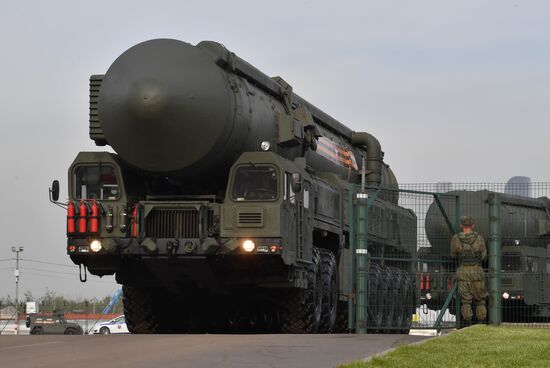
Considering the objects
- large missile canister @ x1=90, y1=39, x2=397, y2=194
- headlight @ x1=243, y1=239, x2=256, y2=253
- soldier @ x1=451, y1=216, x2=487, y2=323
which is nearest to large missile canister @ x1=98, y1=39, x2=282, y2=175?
large missile canister @ x1=90, y1=39, x2=397, y2=194

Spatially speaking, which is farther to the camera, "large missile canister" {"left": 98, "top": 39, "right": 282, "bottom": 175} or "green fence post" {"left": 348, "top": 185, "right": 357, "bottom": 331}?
"green fence post" {"left": 348, "top": 185, "right": 357, "bottom": 331}

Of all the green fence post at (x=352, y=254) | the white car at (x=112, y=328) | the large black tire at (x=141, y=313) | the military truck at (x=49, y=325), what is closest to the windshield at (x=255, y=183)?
the green fence post at (x=352, y=254)

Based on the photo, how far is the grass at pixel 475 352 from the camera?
35.1 ft

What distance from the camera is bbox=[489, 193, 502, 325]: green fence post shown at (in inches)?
743

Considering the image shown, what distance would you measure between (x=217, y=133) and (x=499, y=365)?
8.35m

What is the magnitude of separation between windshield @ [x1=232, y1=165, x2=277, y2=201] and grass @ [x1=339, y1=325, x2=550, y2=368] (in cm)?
423

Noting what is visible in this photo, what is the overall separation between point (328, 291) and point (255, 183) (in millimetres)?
3464

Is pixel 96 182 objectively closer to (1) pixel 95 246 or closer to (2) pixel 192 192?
(1) pixel 95 246

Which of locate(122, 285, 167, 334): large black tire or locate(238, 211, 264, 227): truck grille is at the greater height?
locate(238, 211, 264, 227): truck grille

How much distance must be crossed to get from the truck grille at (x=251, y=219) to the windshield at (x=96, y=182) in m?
2.24

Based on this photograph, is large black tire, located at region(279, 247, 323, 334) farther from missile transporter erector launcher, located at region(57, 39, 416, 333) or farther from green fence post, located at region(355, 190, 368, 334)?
green fence post, located at region(355, 190, 368, 334)

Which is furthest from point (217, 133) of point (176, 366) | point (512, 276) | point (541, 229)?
point (541, 229)

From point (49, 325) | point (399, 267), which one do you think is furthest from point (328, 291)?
point (49, 325)

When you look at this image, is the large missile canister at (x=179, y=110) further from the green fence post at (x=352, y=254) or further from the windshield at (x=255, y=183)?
the green fence post at (x=352, y=254)
